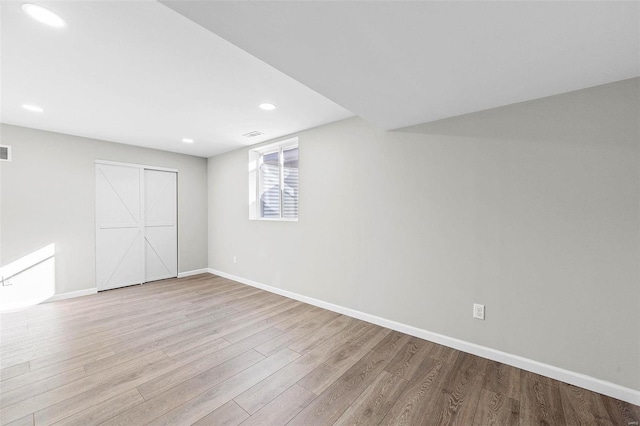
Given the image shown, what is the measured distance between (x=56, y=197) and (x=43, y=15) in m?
3.36

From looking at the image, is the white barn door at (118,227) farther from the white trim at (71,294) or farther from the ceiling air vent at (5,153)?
the ceiling air vent at (5,153)

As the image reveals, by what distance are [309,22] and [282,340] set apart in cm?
264

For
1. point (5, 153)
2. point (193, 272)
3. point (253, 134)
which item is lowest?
point (193, 272)

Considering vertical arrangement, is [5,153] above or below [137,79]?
below

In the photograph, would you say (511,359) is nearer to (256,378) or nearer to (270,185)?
(256,378)

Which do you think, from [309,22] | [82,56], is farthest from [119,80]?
[309,22]

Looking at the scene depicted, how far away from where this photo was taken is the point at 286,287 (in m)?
3.93

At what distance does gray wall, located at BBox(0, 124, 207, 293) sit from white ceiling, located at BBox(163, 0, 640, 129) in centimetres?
421

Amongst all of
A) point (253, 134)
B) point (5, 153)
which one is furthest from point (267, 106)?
point (5, 153)

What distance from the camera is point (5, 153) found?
11.2 ft

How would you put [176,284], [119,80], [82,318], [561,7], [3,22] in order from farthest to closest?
[176,284] < [82,318] < [119,80] < [3,22] < [561,7]

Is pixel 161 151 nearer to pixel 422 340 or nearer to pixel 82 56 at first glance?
pixel 82 56

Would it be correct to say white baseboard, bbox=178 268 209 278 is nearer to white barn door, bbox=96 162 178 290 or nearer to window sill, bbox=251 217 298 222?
white barn door, bbox=96 162 178 290

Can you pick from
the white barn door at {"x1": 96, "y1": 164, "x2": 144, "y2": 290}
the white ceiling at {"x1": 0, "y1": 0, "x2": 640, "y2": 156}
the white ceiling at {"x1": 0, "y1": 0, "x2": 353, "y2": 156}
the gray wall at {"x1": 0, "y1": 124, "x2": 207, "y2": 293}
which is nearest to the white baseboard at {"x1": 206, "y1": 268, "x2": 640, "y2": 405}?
the white ceiling at {"x1": 0, "y1": 0, "x2": 640, "y2": 156}
